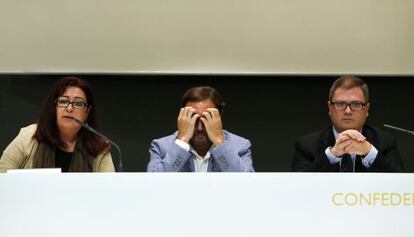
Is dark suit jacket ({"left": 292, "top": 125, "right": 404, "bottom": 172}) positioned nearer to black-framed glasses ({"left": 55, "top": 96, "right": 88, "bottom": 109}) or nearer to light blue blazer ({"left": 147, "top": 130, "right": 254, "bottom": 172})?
light blue blazer ({"left": 147, "top": 130, "right": 254, "bottom": 172})

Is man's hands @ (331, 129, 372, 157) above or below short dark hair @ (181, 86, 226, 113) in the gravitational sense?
below

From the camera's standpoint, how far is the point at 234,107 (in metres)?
3.75

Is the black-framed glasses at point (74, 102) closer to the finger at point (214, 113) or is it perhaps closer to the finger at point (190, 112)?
the finger at point (190, 112)

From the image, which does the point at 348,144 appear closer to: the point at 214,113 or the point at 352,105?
the point at 352,105

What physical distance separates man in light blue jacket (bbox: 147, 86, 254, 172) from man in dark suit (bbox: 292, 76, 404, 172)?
31cm

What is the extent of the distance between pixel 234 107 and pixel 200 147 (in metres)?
0.93

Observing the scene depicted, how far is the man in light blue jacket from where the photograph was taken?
8.80 feet
